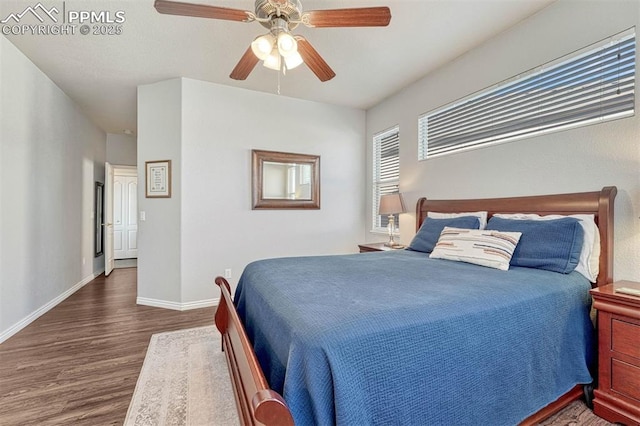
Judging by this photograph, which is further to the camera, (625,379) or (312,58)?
(312,58)

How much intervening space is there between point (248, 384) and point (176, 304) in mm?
2676

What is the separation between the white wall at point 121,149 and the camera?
6234 millimetres

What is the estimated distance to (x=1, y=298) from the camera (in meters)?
2.69

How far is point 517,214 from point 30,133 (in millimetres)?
4946

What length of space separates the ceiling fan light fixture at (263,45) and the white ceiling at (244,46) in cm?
64

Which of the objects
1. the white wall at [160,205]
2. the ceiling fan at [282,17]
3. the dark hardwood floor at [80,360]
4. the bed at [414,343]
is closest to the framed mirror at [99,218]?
the dark hardwood floor at [80,360]

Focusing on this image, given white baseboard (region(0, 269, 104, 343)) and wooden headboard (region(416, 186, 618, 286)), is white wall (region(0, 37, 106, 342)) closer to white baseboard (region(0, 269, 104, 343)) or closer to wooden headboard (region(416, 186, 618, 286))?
white baseboard (region(0, 269, 104, 343))

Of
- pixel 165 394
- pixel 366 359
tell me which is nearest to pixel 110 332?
pixel 165 394

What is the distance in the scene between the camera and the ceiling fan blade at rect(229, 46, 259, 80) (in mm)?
2150

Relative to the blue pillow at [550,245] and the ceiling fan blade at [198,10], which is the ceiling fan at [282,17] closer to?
the ceiling fan blade at [198,10]

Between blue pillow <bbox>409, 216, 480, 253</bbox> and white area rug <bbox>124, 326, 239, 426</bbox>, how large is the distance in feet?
6.84

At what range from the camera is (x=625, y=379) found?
5.33ft

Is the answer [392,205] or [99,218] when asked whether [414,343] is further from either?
[99,218]

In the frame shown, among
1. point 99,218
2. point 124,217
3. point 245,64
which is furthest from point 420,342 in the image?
point 124,217
